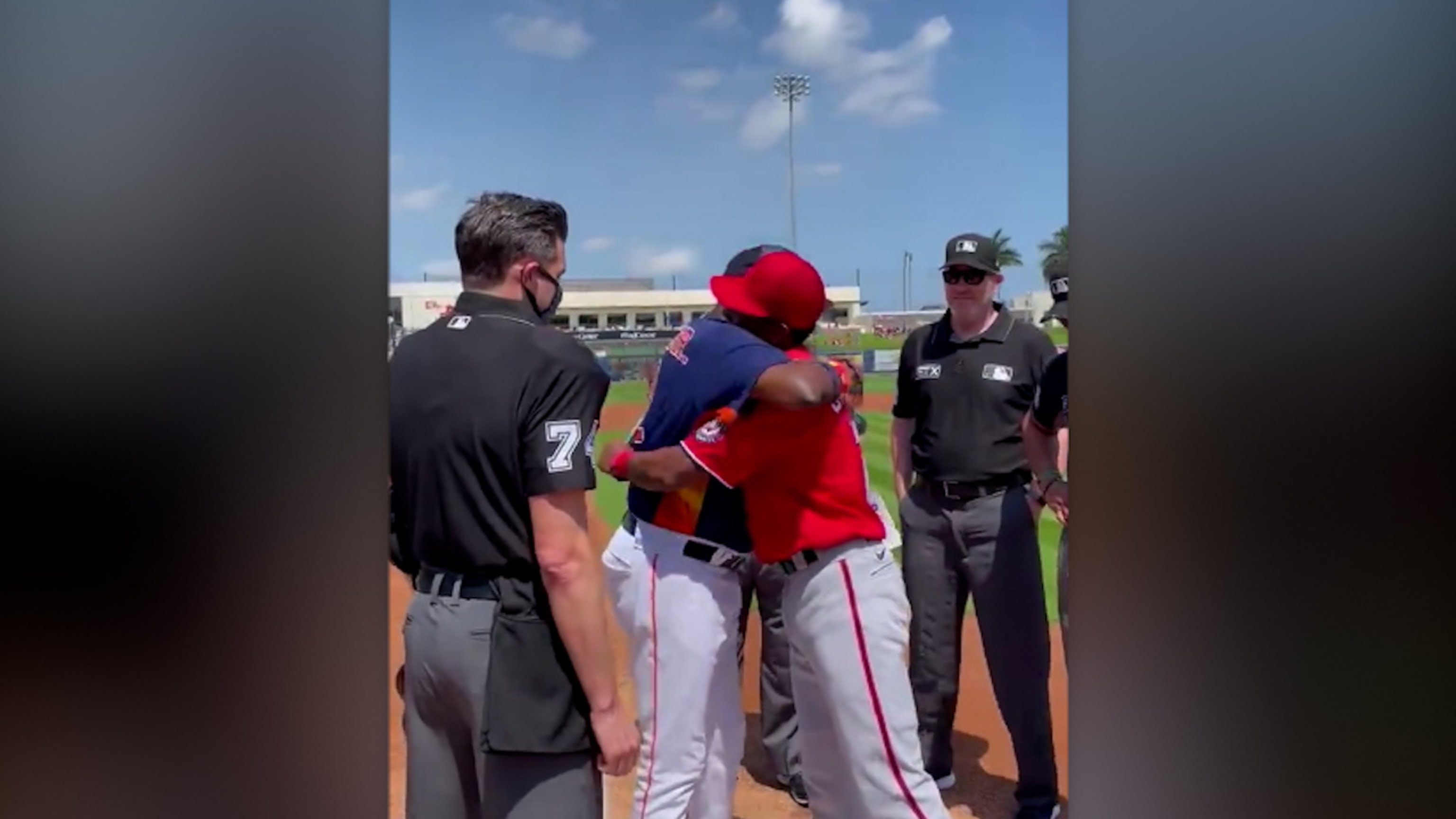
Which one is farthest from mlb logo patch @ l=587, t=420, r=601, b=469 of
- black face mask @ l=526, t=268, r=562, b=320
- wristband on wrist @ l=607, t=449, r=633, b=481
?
wristband on wrist @ l=607, t=449, r=633, b=481

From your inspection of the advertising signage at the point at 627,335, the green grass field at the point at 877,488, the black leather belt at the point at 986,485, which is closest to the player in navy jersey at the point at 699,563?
the advertising signage at the point at 627,335

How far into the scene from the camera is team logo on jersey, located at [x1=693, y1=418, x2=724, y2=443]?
5.86 feet

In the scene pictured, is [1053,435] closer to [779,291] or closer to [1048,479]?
[1048,479]

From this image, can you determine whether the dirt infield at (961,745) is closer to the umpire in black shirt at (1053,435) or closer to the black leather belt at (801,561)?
the umpire in black shirt at (1053,435)

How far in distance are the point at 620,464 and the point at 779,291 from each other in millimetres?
469

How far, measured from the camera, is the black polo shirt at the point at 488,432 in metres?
1.34

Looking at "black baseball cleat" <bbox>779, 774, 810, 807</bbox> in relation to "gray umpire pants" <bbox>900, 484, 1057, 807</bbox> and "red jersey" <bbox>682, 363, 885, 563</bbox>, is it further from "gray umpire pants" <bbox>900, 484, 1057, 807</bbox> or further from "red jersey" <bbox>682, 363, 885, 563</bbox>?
"red jersey" <bbox>682, 363, 885, 563</bbox>

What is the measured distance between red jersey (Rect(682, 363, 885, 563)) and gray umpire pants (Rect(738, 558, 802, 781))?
61cm

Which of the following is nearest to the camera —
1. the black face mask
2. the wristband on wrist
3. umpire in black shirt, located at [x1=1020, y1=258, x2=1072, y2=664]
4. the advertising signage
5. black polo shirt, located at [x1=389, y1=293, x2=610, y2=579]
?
black polo shirt, located at [x1=389, y1=293, x2=610, y2=579]

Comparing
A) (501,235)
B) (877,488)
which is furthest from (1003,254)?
(877,488)

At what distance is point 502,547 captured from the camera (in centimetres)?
138

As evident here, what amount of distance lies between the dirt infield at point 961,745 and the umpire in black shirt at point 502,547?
472mm
